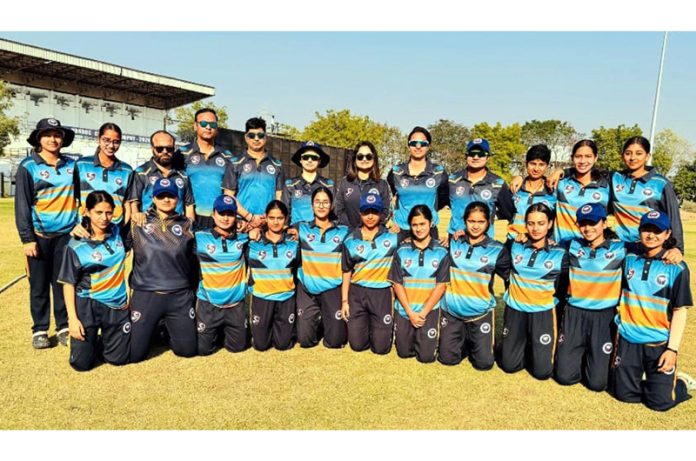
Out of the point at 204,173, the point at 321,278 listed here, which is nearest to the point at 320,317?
the point at 321,278

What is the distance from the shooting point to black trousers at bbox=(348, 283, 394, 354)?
19.2 feet

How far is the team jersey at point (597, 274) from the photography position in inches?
193

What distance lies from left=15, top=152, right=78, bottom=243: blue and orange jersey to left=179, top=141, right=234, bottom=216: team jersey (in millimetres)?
1338

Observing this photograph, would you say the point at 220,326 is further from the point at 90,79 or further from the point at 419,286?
the point at 90,79

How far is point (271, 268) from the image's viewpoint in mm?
5875

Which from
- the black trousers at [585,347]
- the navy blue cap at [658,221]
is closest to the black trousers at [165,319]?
the black trousers at [585,347]

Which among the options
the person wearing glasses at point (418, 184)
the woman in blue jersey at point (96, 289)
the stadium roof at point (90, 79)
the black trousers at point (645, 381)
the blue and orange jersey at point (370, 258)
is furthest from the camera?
the stadium roof at point (90, 79)

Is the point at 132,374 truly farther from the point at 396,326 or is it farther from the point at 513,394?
the point at 513,394

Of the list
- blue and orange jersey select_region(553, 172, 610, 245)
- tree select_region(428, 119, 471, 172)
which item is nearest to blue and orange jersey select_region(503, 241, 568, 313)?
blue and orange jersey select_region(553, 172, 610, 245)

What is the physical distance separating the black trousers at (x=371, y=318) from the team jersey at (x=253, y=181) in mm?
1728

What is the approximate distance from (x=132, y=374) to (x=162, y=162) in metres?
2.46

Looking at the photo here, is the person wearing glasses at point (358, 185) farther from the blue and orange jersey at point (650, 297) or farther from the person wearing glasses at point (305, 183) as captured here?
the blue and orange jersey at point (650, 297)

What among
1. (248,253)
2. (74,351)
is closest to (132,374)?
(74,351)

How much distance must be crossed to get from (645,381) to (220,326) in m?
4.45
